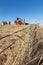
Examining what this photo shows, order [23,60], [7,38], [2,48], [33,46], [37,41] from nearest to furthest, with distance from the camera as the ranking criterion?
1. [23,60]
2. [33,46]
3. [37,41]
4. [2,48]
5. [7,38]

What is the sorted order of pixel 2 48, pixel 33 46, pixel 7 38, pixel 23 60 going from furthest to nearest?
pixel 7 38, pixel 2 48, pixel 33 46, pixel 23 60

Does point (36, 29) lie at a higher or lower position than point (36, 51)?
higher

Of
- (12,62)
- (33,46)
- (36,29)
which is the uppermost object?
(36,29)

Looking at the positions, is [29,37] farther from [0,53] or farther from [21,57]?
[0,53]

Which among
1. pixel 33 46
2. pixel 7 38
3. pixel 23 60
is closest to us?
pixel 23 60

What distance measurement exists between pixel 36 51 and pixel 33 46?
0.38 ft

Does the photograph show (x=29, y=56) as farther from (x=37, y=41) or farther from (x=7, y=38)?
(x=7, y=38)

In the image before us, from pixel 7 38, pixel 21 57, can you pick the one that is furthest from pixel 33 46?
pixel 7 38

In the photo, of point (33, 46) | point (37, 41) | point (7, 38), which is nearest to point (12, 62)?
point (33, 46)

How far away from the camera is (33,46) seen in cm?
365

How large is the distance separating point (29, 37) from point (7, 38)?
1415mm

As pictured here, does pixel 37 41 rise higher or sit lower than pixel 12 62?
higher

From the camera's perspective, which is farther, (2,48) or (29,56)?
(2,48)

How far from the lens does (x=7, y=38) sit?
16.5 feet
